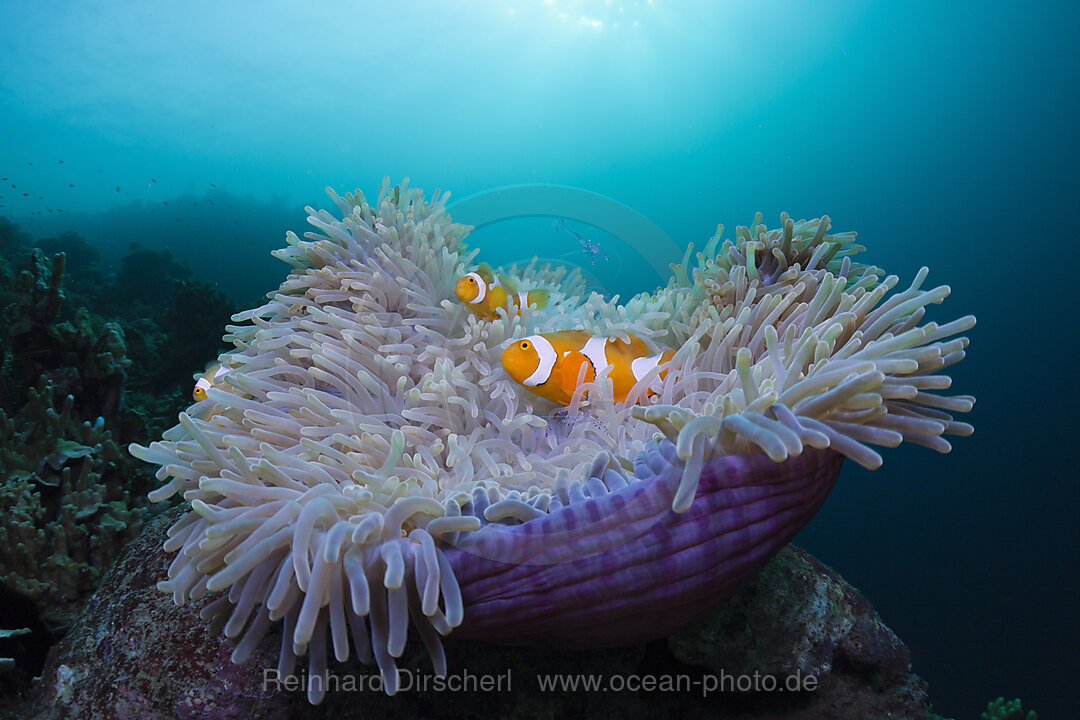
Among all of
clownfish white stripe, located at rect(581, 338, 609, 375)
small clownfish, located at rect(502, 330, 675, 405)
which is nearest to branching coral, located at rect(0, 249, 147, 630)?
small clownfish, located at rect(502, 330, 675, 405)

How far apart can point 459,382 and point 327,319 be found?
45cm

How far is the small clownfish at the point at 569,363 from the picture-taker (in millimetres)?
1401

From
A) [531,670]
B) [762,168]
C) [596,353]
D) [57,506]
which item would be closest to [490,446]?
[596,353]

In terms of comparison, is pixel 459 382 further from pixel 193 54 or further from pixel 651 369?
pixel 193 54

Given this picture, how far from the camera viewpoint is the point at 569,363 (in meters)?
1.42

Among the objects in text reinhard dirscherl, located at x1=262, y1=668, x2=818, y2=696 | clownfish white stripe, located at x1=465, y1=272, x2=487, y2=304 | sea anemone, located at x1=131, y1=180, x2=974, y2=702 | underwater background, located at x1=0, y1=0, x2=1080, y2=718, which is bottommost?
text reinhard dirscherl, located at x1=262, y1=668, x2=818, y2=696

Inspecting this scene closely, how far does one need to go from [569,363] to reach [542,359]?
75 millimetres

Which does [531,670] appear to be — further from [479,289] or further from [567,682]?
[479,289]

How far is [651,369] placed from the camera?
145 centimetres

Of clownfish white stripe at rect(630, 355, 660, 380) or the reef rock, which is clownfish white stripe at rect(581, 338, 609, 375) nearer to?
clownfish white stripe at rect(630, 355, 660, 380)

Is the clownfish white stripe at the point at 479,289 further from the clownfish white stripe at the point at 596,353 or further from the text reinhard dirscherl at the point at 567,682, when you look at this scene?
the text reinhard dirscherl at the point at 567,682

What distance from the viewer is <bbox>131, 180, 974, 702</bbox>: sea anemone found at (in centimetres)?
83

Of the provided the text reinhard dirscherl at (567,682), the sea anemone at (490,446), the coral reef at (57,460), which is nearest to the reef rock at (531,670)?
the text reinhard dirscherl at (567,682)

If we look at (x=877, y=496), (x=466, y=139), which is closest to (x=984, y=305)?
(x=877, y=496)
